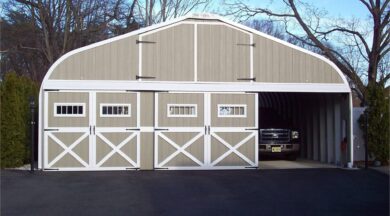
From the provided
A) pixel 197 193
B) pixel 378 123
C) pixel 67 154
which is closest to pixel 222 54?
pixel 67 154

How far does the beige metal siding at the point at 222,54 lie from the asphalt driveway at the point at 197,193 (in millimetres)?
2900

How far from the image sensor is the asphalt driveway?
10.3 meters

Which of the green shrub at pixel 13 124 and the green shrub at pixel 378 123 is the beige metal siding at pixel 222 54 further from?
the green shrub at pixel 13 124

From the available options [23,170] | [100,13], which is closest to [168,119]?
[23,170]

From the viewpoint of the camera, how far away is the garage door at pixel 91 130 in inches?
655

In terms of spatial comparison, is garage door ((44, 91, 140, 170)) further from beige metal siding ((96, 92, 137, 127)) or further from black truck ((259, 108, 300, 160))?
black truck ((259, 108, 300, 160))

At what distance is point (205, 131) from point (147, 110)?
1801mm

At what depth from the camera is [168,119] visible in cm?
1709

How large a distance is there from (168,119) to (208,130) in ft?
3.99

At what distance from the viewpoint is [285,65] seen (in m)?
17.5

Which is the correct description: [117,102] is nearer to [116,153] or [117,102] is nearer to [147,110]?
[147,110]

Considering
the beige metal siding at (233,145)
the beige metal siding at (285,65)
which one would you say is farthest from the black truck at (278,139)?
the beige metal siding at (285,65)

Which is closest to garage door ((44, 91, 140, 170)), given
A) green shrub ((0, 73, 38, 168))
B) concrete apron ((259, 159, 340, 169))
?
green shrub ((0, 73, 38, 168))

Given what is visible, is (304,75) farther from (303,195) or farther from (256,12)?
(256,12)
